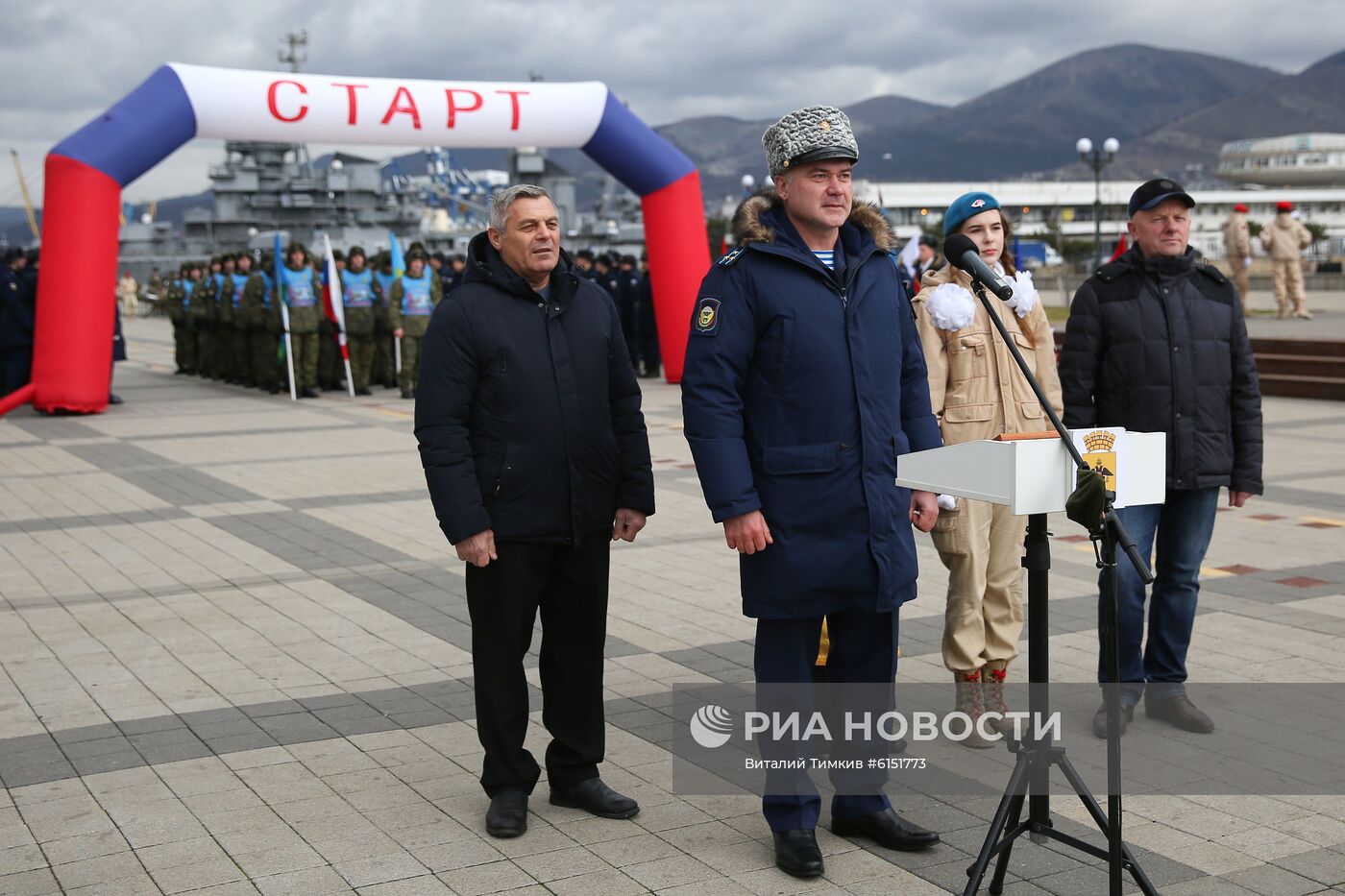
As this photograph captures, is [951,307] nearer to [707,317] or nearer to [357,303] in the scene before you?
[707,317]

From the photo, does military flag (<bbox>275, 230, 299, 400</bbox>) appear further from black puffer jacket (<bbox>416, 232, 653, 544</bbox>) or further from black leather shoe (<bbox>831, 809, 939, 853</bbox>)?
black leather shoe (<bbox>831, 809, 939, 853</bbox>)

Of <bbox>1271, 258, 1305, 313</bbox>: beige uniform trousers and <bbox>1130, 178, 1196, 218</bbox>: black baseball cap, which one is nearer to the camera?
<bbox>1130, 178, 1196, 218</bbox>: black baseball cap

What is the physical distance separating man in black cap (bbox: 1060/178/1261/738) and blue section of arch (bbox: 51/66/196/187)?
13303 millimetres

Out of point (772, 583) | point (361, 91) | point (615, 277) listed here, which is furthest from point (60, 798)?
point (615, 277)

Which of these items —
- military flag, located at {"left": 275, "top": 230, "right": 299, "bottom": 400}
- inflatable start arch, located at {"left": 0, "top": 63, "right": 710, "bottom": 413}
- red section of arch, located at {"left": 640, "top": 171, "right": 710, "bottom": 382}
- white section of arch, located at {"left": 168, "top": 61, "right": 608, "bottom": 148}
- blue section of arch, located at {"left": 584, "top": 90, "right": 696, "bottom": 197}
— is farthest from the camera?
military flag, located at {"left": 275, "top": 230, "right": 299, "bottom": 400}

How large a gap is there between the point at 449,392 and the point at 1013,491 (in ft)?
5.46

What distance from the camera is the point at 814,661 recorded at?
419cm

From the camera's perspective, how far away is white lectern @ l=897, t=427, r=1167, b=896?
3365 mm

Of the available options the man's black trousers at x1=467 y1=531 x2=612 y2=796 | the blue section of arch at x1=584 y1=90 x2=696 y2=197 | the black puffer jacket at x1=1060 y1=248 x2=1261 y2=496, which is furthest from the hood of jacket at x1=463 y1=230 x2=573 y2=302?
the blue section of arch at x1=584 y1=90 x2=696 y2=197

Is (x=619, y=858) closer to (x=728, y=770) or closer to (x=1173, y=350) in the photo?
(x=728, y=770)

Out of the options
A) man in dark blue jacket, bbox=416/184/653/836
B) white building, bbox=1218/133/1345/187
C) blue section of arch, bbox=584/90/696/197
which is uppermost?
white building, bbox=1218/133/1345/187

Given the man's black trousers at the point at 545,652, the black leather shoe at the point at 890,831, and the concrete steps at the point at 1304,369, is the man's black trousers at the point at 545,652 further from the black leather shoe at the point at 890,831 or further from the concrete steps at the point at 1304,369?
the concrete steps at the point at 1304,369

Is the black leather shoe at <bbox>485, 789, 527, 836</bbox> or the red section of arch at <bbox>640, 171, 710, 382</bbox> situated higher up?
the red section of arch at <bbox>640, 171, 710, 382</bbox>

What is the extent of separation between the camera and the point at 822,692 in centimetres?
445
